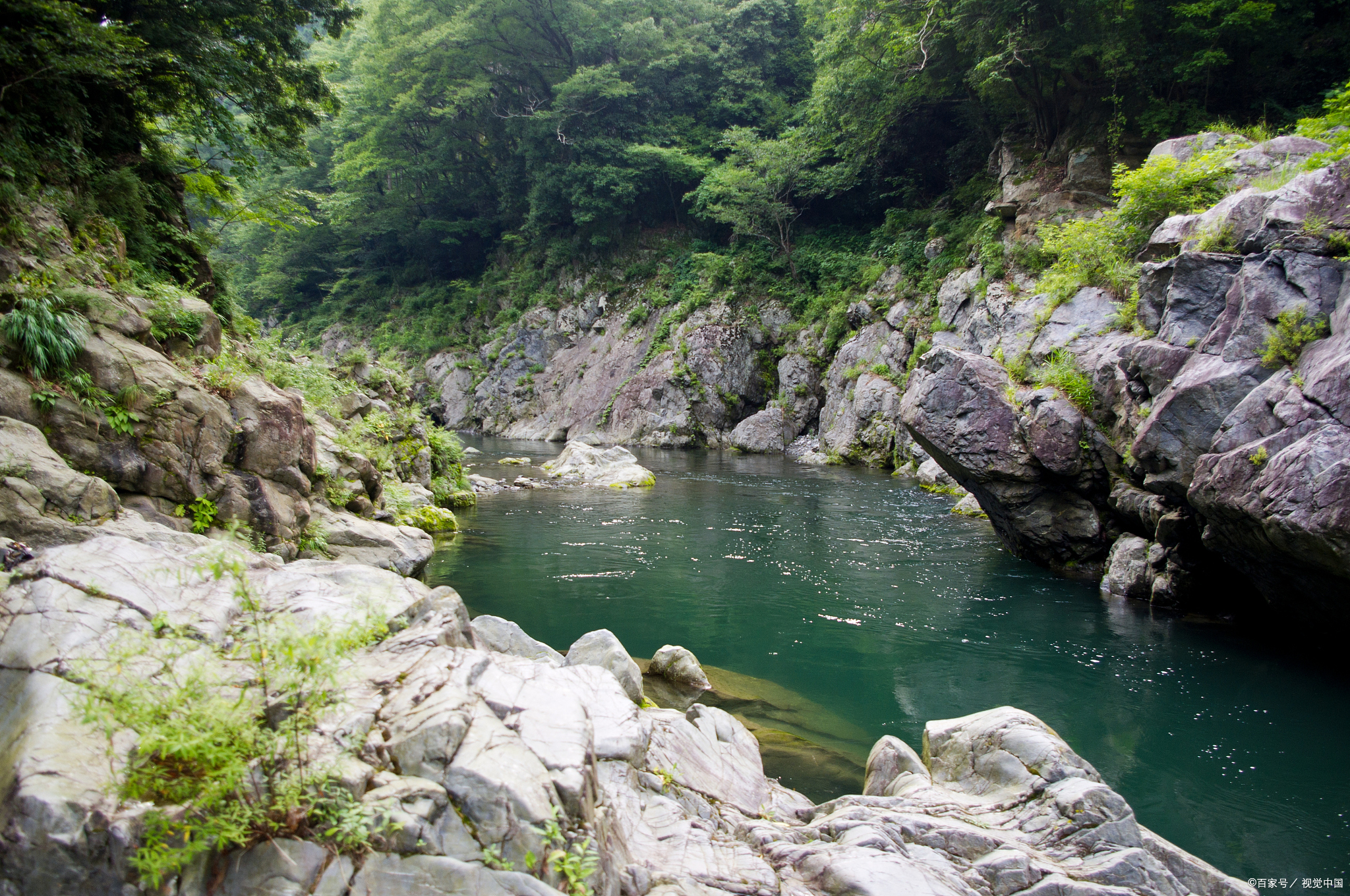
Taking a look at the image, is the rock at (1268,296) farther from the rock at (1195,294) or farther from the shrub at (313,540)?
the shrub at (313,540)

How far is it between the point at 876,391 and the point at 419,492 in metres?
18.0

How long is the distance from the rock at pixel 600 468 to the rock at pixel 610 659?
14.9 metres

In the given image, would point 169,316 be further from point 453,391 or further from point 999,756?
point 453,391

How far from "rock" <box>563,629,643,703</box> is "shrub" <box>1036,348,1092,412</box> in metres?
9.54

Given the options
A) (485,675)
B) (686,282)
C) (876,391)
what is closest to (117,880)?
(485,675)

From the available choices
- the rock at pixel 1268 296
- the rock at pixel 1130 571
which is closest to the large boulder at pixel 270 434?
→ the rock at pixel 1130 571

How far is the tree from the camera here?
3328cm

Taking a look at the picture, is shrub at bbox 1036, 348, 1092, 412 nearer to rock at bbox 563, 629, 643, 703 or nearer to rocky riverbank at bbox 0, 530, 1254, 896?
rocky riverbank at bbox 0, 530, 1254, 896

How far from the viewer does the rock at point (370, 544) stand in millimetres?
9234

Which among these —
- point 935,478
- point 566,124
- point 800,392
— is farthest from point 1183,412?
point 566,124

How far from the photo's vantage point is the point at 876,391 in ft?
87.2

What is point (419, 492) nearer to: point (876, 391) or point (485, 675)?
point (485, 675)

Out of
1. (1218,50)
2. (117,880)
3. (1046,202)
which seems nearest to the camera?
(117,880)

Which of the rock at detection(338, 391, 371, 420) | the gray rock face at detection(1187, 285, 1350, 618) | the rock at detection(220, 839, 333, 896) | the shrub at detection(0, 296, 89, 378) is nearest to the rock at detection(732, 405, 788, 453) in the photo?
the rock at detection(338, 391, 371, 420)
